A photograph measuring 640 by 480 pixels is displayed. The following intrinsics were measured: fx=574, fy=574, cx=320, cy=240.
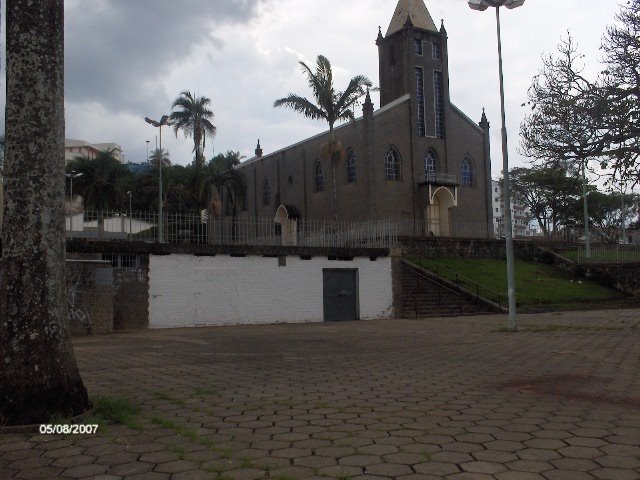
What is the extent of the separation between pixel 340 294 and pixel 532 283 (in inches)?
439

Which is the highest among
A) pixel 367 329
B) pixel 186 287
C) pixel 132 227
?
pixel 132 227

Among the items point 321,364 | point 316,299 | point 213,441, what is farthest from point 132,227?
point 213,441

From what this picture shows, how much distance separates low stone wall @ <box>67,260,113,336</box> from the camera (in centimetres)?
1447

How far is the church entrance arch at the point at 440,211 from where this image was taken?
3897 cm

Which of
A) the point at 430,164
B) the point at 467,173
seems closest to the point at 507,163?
the point at 430,164

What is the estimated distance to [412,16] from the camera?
135ft

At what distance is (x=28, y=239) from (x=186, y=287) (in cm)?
1281

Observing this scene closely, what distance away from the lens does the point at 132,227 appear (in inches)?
700

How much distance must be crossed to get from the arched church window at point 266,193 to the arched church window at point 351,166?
482 inches

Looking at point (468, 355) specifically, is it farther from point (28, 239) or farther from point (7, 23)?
point (7, 23)

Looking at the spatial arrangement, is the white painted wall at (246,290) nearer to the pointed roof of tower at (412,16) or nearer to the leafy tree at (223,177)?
the leafy tree at (223,177)

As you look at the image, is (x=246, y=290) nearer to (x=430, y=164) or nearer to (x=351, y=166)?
(x=351, y=166)

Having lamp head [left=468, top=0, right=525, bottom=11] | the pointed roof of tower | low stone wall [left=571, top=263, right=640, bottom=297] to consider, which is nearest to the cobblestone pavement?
lamp head [left=468, top=0, right=525, bottom=11]

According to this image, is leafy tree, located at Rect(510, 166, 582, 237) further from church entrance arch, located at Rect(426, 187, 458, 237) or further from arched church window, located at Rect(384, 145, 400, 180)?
arched church window, located at Rect(384, 145, 400, 180)
